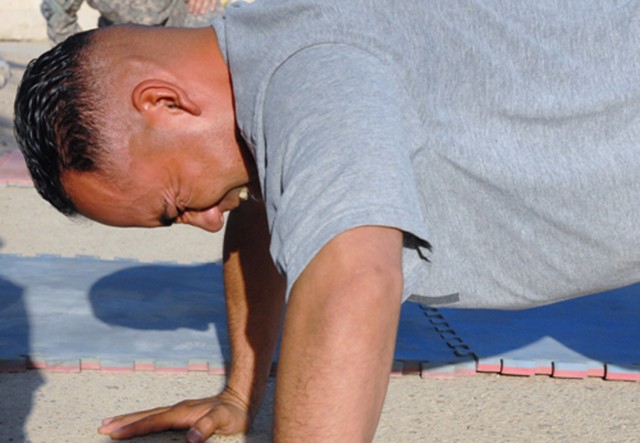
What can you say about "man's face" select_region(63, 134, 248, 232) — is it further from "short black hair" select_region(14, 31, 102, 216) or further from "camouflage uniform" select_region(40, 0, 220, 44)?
"camouflage uniform" select_region(40, 0, 220, 44)

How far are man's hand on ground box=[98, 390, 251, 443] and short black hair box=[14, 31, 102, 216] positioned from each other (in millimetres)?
946

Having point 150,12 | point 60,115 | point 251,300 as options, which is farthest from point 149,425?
point 150,12

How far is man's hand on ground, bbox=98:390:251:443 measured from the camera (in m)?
2.55

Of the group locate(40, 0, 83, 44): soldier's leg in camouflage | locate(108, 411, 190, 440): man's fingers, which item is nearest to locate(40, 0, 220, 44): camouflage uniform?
locate(40, 0, 83, 44): soldier's leg in camouflage

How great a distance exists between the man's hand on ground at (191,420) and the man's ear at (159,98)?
3.61ft

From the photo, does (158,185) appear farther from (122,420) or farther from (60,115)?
(122,420)

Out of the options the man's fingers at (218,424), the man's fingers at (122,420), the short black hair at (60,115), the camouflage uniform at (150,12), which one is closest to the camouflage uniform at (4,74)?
the camouflage uniform at (150,12)

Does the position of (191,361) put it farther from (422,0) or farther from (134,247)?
(422,0)

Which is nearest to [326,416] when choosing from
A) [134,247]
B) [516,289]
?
[516,289]

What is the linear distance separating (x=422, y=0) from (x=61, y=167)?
65 centimetres

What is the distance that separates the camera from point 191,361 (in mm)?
3004

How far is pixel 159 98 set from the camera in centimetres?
165

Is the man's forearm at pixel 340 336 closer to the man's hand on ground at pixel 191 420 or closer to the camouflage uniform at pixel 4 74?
the man's hand on ground at pixel 191 420

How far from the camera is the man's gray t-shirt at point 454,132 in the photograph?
1365 mm
